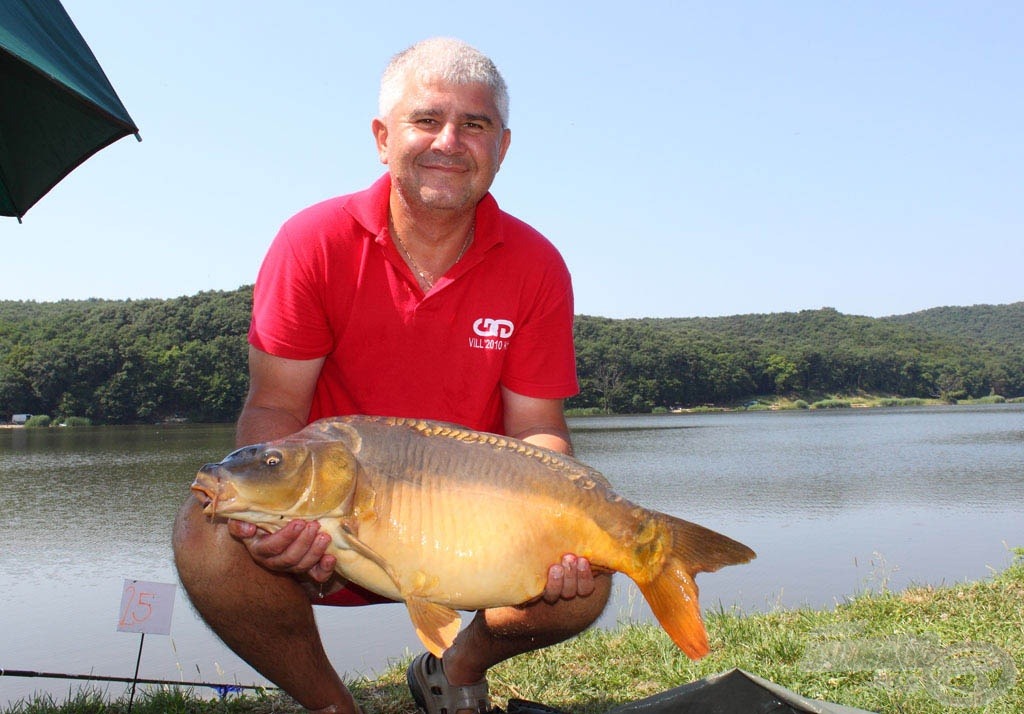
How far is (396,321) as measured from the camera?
105 inches

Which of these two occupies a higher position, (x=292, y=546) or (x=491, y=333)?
(x=491, y=333)

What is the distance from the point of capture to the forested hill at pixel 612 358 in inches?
1848

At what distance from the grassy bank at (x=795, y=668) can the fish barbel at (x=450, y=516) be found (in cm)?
97

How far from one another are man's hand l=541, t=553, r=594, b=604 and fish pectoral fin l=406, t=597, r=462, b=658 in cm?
23

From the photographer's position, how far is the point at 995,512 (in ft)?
42.3

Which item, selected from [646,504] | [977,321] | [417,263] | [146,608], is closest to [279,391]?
[417,263]

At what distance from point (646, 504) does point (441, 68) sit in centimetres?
1257

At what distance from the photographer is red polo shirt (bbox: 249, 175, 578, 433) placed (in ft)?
8.59

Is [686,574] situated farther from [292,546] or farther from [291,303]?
[291,303]

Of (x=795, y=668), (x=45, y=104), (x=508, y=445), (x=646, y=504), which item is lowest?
(x=646, y=504)

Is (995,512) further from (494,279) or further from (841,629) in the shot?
(494,279)

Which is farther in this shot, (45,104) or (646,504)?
(646,504)

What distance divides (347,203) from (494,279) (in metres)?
0.49

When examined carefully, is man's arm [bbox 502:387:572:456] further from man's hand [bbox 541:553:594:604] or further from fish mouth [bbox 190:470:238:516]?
fish mouth [bbox 190:470:238:516]
